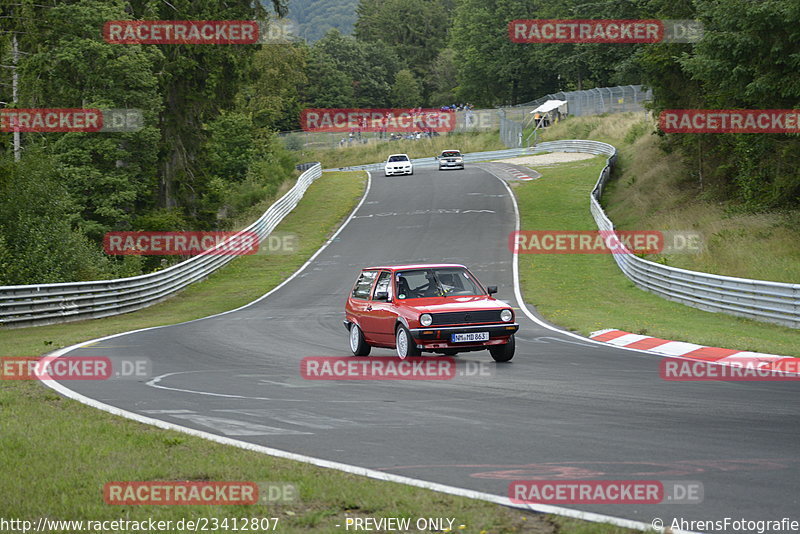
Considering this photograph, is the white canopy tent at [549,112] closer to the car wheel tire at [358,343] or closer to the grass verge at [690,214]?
the grass verge at [690,214]

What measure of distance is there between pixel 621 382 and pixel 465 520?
6.14m

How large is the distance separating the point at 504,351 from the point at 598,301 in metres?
13.6

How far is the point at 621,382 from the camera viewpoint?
11281 millimetres

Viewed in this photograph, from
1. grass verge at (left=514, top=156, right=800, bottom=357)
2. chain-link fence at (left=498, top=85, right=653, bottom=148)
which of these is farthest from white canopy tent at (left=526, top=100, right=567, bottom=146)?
grass verge at (left=514, top=156, right=800, bottom=357)

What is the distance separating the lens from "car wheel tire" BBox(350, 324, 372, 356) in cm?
1534

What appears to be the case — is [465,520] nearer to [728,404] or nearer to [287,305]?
[728,404]

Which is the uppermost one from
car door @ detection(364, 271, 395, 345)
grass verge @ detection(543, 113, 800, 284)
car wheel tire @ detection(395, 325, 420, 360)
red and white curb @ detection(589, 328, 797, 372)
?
grass verge @ detection(543, 113, 800, 284)

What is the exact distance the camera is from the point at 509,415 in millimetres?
9117

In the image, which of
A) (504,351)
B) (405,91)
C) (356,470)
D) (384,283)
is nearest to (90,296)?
(384,283)

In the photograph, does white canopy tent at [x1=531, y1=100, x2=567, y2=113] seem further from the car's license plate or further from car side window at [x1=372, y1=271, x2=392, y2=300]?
the car's license plate

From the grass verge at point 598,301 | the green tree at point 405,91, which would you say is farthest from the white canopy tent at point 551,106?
the green tree at point 405,91

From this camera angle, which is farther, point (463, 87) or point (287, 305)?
A: point (463, 87)

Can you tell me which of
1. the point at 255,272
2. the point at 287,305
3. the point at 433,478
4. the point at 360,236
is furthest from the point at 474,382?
the point at 360,236

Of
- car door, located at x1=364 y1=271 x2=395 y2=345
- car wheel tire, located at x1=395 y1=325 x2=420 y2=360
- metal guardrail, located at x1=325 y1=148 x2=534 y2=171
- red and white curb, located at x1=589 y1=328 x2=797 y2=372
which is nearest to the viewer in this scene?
red and white curb, located at x1=589 y1=328 x2=797 y2=372
